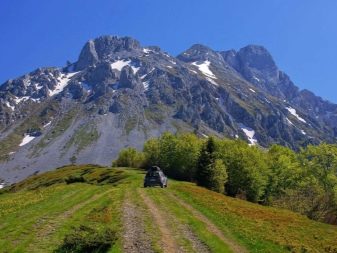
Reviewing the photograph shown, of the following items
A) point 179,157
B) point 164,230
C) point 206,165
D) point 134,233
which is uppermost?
point 179,157

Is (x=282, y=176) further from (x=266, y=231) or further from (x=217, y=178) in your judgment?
(x=266, y=231)

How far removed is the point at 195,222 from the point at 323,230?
13.9m

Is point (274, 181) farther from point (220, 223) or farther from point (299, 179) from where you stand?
point (220, 223)

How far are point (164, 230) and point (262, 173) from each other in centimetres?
6742

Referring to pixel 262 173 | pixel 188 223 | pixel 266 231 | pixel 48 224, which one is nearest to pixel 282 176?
pixel 262 173

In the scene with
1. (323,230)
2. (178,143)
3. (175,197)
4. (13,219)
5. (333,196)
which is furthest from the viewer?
(178,143)

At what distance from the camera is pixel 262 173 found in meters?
95.4

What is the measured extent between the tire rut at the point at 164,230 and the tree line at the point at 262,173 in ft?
113

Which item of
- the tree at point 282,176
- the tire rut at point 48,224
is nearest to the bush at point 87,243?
the tire rut at point 48,224

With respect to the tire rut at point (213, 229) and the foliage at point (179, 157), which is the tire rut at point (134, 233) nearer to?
the tire rut at point (213, 229)

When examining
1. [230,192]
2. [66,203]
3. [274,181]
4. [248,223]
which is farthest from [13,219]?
[274,181]

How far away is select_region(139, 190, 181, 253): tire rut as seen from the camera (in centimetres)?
2659

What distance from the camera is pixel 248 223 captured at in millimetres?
38219

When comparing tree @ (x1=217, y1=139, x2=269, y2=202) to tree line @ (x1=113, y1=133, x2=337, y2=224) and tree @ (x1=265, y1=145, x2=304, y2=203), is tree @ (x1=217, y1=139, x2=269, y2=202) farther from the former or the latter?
tree @ (x1=265, y1=145, x2=304, y2=203)
